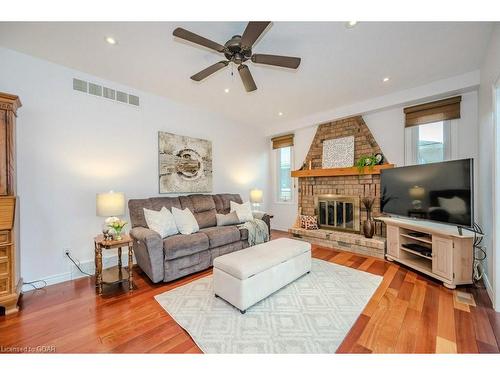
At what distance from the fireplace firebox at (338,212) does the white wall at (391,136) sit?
29.6 inches

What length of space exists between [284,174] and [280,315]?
3957 mm

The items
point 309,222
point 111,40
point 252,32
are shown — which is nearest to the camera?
point 252,32

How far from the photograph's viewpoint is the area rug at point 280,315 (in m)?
1.51

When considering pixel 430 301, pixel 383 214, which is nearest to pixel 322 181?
pixel 383 214

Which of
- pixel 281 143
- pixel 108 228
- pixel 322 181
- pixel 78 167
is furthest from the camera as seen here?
pixel 281 143

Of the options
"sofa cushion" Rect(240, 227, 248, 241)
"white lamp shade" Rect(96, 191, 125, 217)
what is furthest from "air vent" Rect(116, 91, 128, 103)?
"sofa cushion" Rect(240, 227, 248, 241)

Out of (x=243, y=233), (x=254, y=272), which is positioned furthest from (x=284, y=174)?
(x=254, y=272)

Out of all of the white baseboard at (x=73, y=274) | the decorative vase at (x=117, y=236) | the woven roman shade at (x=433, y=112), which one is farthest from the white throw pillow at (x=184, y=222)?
the woven roman shade at (x=433, y=112)

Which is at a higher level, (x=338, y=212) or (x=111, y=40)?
(x=111, y=40)

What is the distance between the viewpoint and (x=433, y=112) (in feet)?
10.5

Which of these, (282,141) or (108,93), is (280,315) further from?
(282,141)
